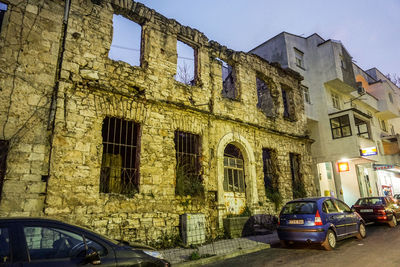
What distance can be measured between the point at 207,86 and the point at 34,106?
6.14 meters

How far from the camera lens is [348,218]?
7.65 meters

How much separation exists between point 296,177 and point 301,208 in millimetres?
6602

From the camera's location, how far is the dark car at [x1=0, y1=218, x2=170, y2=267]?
8.31 ft

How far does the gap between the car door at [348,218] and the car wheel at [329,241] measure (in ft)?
2.63

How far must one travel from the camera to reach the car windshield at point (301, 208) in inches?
271

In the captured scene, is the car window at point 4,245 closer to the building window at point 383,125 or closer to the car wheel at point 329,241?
the car wheel at point 329,241

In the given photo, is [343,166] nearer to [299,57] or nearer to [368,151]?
[368,151]

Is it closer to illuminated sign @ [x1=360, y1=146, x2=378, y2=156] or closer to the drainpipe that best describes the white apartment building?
illuminated sign @ [x1=360, y1=146, x2=378, y2=156]

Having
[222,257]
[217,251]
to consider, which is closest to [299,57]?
[217,251]

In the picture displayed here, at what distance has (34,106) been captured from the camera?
247 inches

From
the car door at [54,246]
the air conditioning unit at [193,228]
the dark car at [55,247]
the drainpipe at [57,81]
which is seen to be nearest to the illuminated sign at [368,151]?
the air conditioning unit at [193,228]

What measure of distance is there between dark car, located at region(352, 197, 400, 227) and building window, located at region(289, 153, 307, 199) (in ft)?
8.13

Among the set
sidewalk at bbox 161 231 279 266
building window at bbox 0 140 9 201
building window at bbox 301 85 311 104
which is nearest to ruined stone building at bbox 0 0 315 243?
building window at bbox 0 140 9 201

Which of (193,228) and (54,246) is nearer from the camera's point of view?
(54,246)
